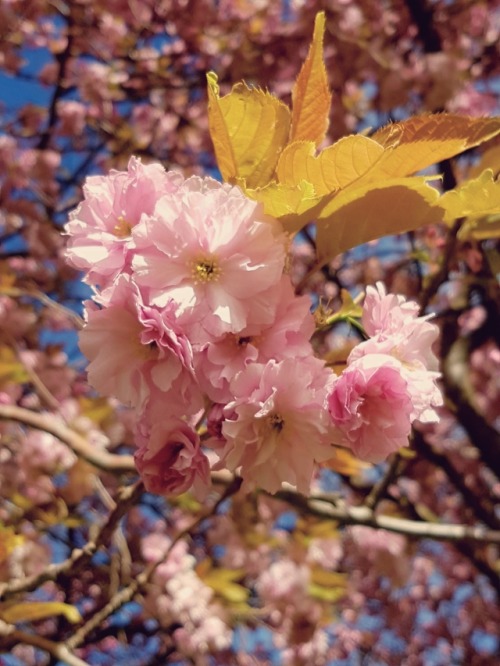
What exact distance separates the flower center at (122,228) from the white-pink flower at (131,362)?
0.09 m

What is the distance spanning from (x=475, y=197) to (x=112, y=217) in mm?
425

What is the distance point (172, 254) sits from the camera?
671 millimetres

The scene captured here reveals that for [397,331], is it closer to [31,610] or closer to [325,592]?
[31,610]

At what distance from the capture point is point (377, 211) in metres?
0.71

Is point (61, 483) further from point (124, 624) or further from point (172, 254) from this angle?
point (172, 254)

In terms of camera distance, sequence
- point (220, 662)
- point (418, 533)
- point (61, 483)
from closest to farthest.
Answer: point (418, 533) → point (61, 483) → point (220, 662)

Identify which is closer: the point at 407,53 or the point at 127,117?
the point at 407,53

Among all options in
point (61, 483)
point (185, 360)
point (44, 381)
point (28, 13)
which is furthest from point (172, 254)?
point (28, 13)

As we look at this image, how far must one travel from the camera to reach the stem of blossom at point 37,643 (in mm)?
1128

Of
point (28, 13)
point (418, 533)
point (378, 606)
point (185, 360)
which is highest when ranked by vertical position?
point (28, 13)

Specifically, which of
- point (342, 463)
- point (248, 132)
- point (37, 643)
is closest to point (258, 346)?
point (248, 132)

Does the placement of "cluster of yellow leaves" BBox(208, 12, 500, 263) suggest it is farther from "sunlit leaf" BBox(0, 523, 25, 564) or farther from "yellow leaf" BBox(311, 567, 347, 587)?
"yellow leaf" BBox(311, 567, 347, 587)

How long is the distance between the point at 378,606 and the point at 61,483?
401cm

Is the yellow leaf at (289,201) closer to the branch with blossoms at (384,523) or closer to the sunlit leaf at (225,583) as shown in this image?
the branch with blossoms at (384,523)
